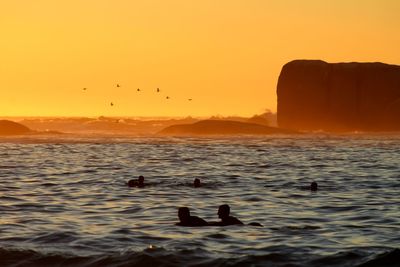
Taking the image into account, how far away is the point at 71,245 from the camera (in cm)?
2342

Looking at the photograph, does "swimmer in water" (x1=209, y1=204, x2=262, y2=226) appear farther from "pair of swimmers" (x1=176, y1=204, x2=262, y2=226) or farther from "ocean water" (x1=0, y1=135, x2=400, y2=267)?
"ocean water" (x1=0, y1=135, x2=400, y2=267)

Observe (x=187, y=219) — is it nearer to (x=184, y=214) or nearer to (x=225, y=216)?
(x=184, y=214)

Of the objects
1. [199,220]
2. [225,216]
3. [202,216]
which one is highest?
[225,216]

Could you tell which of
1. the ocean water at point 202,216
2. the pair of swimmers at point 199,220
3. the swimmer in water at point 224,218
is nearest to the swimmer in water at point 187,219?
the pair of swimmers at point 199,220

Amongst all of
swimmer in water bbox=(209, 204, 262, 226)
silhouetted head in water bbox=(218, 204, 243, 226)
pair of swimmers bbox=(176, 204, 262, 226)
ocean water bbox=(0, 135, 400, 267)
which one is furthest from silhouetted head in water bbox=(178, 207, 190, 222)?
silhouetted head in water bbox=(218, 204, 243, 226)

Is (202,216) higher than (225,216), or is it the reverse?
(225,216)

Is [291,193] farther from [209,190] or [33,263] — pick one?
[33,263]

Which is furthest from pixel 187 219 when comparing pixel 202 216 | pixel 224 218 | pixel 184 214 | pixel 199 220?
pixel 202 216

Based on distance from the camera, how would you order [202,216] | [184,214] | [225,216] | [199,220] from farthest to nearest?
[202,216] < [199,220] < [225,216] < [184,214]

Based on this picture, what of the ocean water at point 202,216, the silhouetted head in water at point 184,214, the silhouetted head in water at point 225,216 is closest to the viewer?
the ocean water at point 202,216

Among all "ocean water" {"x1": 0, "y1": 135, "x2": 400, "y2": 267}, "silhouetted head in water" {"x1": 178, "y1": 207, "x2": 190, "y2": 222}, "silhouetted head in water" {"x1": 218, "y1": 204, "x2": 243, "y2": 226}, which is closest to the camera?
"ocean water" {"x1": 0, "y1": 135, "x2": 400, "y2": 267}

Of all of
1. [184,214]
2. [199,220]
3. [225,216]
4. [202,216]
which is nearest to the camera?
[184,214]

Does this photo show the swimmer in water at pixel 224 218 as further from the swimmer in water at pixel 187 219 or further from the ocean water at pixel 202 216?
the ocean water at pixel 202 216

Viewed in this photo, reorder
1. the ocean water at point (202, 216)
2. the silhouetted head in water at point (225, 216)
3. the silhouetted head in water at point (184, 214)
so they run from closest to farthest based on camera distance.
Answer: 1. the ocean water at point (202, 216)
2. the silhouetted head in water at point (184, 214)
3. the silhouetted head in water at point (225, 216)
